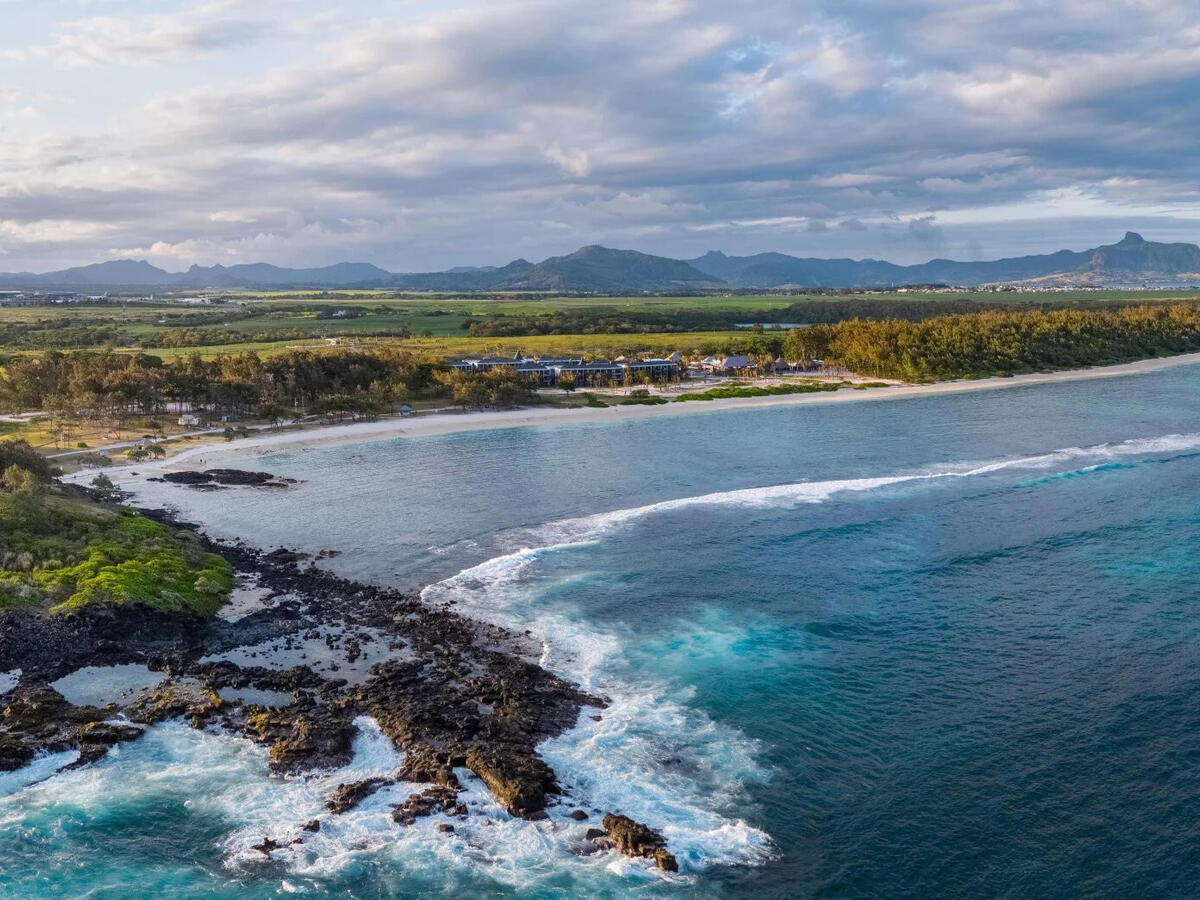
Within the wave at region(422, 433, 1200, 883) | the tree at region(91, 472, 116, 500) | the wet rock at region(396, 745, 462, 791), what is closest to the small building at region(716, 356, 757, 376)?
the wave at region(422, 433, 1200, 883)

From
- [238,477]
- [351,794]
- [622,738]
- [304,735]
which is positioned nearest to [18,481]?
[238,477]

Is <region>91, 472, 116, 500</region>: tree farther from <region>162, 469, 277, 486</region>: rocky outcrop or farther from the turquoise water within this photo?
<region>162, 469, 277, 486</region>: rocky outcrop

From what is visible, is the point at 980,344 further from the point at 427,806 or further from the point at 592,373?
the point at 427,806

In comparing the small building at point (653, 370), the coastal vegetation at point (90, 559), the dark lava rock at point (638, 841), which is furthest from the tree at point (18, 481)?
the small building at point (653, 370)

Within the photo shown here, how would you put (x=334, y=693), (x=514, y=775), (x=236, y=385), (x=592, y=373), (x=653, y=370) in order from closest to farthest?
(x=514, y=775) < (x=334, y=693) < (x=236, y=385) < (x=592, y=373) < (x=653, y=370)

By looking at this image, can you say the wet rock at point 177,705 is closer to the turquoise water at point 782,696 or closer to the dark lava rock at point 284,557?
the turquoise water at point 782,696

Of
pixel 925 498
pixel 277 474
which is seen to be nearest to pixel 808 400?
pixel 925 498
